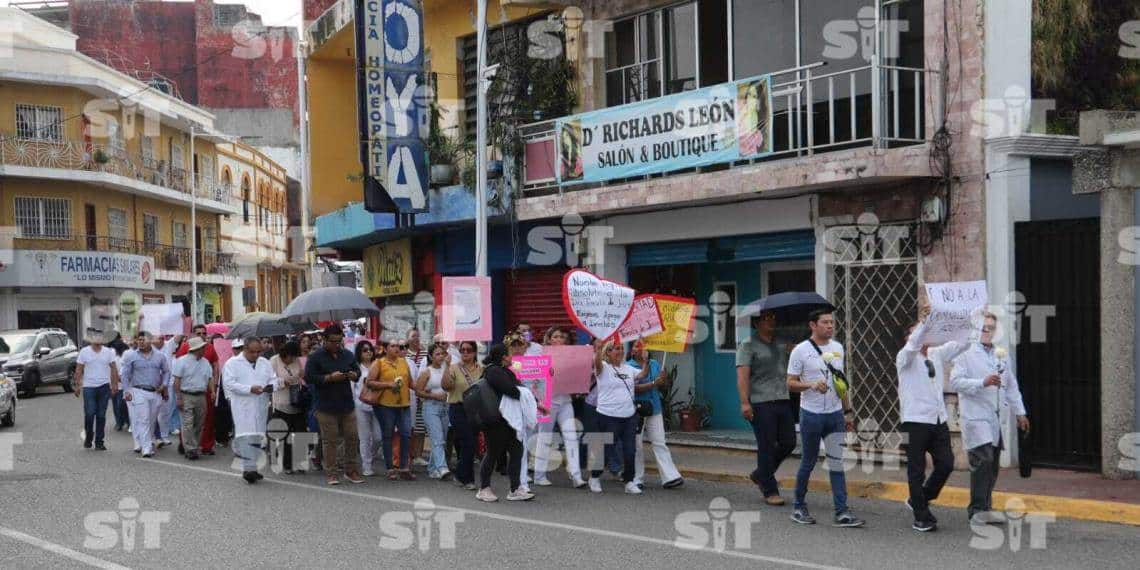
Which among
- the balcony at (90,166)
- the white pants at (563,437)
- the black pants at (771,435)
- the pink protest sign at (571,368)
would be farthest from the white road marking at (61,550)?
the balcony at (90,166)

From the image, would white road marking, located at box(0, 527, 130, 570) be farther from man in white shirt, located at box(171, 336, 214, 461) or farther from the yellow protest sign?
the yellow protest sign

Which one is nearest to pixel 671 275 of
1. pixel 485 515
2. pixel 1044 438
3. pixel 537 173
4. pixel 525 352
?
pixel 537 173

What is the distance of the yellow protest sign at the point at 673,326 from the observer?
12719 millimetres

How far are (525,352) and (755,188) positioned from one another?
3.53 metres

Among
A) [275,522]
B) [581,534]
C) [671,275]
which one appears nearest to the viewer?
[581,534]

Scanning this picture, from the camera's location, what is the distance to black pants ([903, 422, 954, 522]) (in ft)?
30.3

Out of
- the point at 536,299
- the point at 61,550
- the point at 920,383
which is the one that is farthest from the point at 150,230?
Result: the point at 920,383

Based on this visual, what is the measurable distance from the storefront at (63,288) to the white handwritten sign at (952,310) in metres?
35.6

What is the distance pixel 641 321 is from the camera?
12.6 m

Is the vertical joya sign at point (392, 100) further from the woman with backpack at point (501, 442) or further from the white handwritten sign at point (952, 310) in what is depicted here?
the white handwritten sign at point (952, 310)

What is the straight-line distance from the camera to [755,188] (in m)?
14.3

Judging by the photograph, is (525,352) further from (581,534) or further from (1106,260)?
(1106,260)

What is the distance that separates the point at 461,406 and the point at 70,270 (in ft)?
111

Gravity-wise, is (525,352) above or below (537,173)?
below
